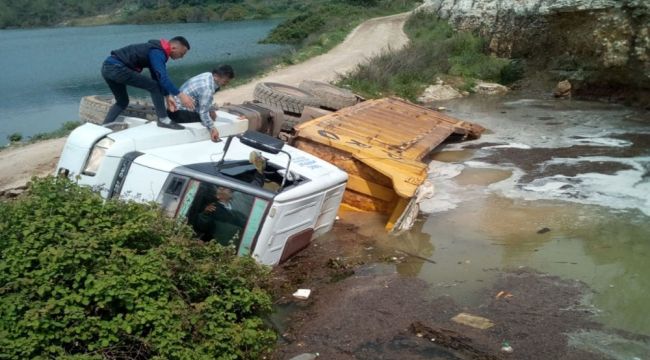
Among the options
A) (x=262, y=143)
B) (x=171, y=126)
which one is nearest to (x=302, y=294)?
(x=262, y=143)

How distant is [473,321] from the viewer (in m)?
5.50

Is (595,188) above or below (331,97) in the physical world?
above

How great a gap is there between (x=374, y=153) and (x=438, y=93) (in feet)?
29.3

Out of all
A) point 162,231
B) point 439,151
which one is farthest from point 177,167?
point 439,151

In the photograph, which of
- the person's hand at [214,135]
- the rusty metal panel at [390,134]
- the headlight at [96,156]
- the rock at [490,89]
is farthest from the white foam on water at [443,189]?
the rock at [490,89]

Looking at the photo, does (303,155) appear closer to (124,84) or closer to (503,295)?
(124,84)

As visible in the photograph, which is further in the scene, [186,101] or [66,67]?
[66,67]

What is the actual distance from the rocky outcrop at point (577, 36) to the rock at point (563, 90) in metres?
0.26

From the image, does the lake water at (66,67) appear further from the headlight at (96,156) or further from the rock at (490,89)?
the headlight at (96,156)

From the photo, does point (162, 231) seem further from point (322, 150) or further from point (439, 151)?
point (439, 151)

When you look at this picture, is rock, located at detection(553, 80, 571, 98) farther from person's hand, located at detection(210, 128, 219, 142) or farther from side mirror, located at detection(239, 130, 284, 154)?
person's hand, located at detection(210, 128, 219, 142)

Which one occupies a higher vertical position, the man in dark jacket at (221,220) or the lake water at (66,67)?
the man in dark jacket at (221,220)

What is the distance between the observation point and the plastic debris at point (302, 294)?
615 centimetres

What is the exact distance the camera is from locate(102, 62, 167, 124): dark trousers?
24.0ft
